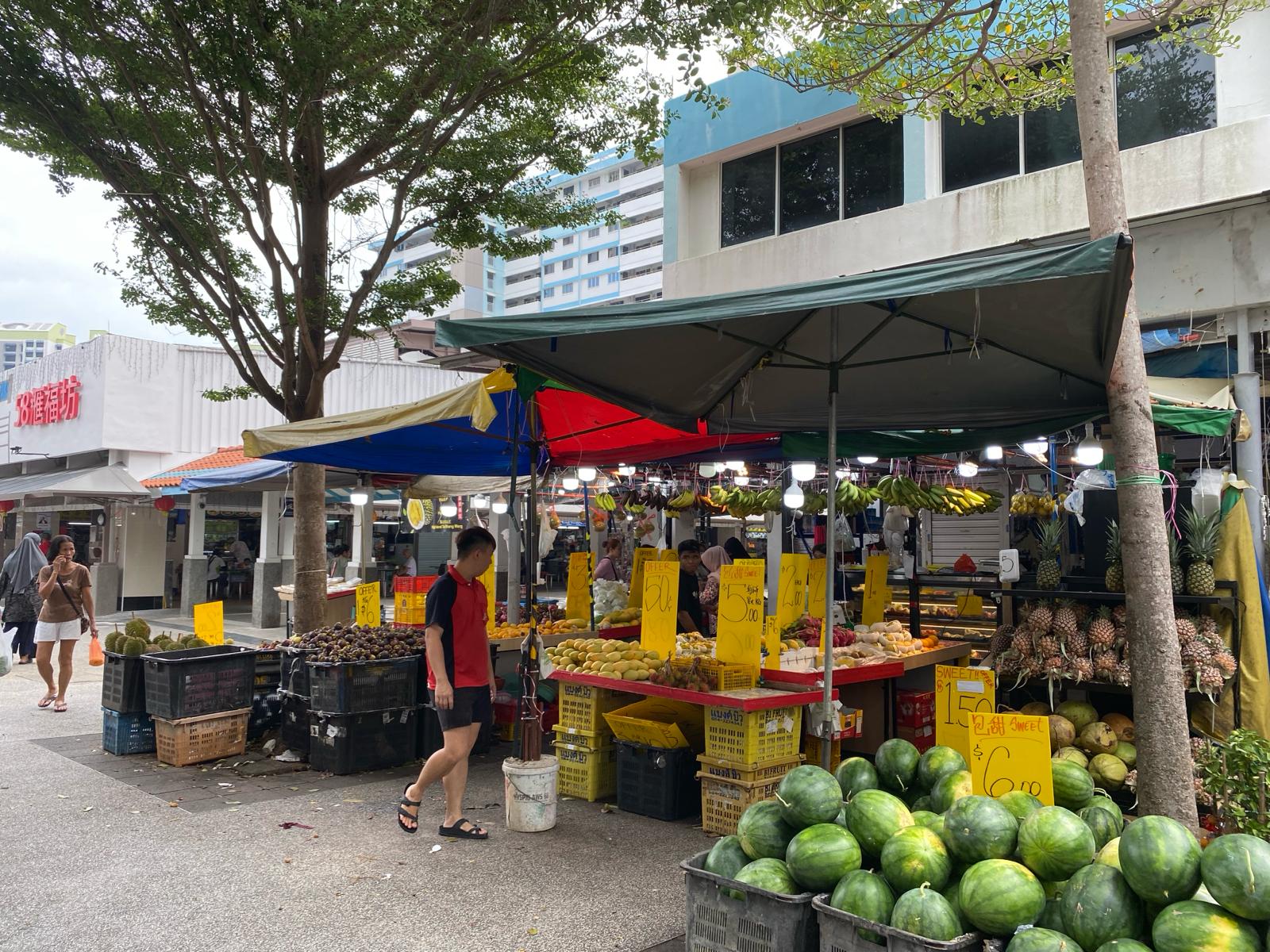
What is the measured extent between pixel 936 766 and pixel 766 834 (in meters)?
0.91

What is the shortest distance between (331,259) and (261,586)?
11128 mm

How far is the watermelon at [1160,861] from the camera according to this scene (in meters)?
2.66

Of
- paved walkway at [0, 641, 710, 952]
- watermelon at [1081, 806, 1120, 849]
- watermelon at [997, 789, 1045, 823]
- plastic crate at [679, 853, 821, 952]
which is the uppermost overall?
watermelon at [997, 789, 1045, 823]

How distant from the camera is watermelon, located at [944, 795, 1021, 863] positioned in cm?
301

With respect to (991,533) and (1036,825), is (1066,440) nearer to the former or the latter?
(991,533)

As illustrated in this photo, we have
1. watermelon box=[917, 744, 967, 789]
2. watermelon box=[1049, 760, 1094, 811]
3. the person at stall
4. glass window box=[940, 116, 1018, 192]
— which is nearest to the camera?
watermelon box=[1049, 760, 1094, 811]

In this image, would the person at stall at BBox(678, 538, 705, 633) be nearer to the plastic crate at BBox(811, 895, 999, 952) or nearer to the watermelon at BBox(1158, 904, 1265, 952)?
the plastic crate at BBox(811, 895, 999, 952)

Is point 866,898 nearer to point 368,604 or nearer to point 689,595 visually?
point 689,595

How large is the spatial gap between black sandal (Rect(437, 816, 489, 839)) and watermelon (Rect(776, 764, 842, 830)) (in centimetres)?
287

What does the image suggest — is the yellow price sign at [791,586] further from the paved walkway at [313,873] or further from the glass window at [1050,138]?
the glass window at [1050,138]

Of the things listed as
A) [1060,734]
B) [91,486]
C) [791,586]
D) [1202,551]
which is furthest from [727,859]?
[91,486]

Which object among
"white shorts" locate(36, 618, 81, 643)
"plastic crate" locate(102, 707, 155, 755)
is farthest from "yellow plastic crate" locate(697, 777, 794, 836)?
"white shorts" locate(36, 618, 81, 643)

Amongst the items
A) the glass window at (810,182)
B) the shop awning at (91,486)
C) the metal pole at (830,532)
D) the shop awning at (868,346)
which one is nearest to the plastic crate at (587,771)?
the metal pole at (830,532)

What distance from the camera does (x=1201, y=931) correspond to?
2.50 metres
